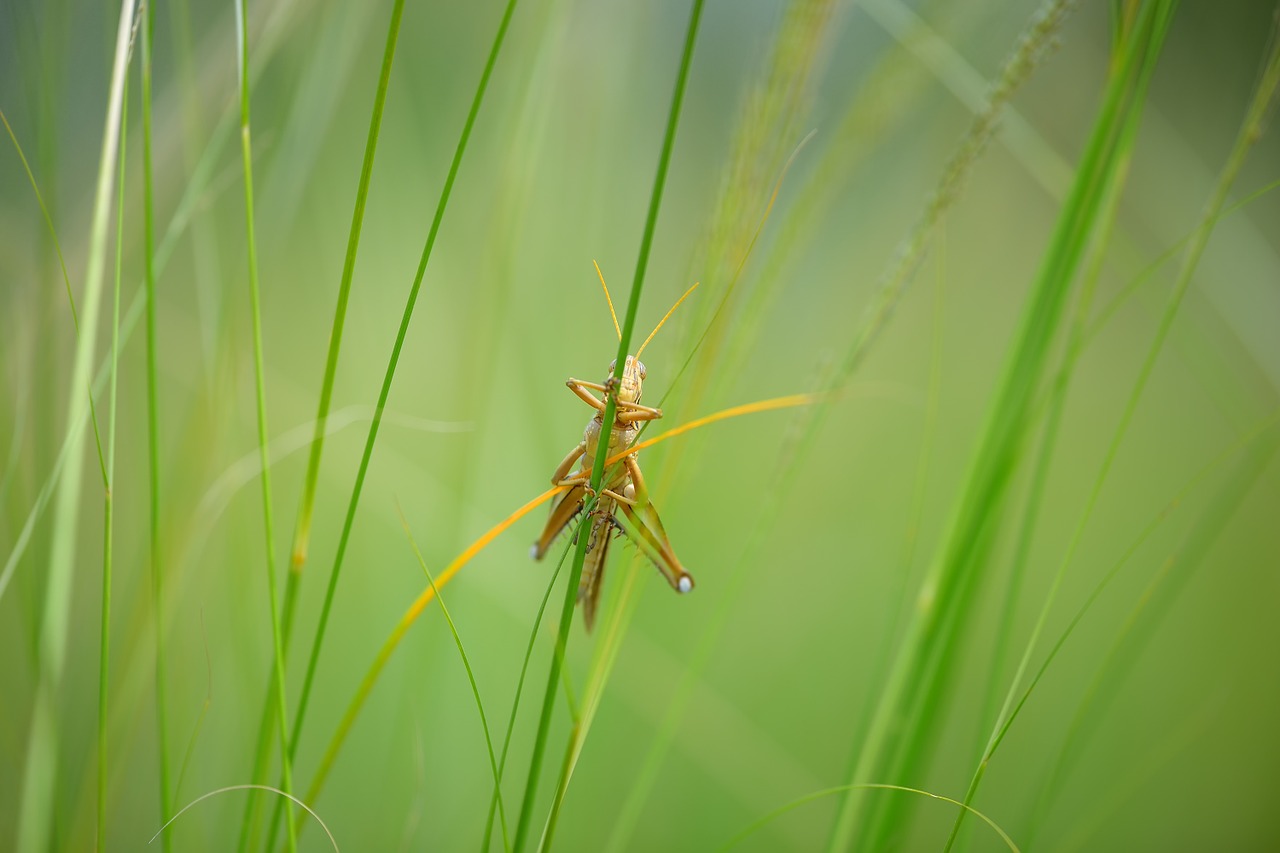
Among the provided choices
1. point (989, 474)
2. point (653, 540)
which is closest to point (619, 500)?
point (653, 540)

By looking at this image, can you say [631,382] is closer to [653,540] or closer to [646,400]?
[653,540]

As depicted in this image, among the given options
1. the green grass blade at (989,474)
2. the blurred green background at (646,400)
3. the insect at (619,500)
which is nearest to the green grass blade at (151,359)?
the blurred green background at (646,400)

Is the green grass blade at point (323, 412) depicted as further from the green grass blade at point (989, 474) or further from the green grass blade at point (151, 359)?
the green grass blade at point (989, 474)

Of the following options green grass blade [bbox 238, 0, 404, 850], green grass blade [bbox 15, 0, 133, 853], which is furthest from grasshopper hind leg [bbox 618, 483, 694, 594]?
green grass blade [bbox 15, 0, 133, 853]

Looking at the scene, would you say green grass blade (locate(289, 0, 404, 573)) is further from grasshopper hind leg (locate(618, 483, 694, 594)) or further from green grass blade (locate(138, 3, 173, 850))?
grasshopper hind leg (locate(618, 483, 694, 594))

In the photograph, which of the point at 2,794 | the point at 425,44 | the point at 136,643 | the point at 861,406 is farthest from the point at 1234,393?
the point at 2,794

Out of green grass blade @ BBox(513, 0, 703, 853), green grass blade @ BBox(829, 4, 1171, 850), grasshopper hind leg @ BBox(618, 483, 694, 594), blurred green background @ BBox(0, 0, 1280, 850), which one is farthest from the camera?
blurred green background @ BBox(0, 0, 1280, 850)
